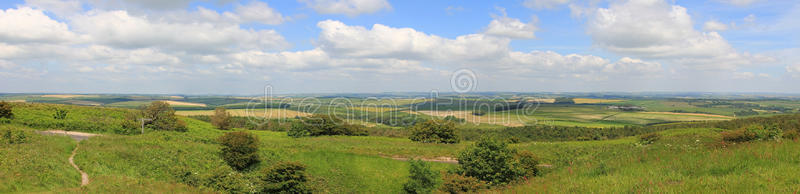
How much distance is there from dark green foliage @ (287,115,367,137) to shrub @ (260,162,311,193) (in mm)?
34512

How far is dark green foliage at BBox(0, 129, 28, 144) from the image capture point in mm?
23750

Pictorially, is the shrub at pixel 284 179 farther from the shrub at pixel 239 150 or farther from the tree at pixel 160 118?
the tree at pixel 160 118

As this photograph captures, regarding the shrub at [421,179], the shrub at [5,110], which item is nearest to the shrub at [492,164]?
the shrub at [421,179]

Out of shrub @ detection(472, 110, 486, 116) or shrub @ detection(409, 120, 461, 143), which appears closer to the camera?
shrub @ detection(409, 120, 461, 143)

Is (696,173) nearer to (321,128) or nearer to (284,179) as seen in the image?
(284,179)

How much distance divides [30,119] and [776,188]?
56505mm

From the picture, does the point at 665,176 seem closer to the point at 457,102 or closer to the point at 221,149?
the point at 221,149

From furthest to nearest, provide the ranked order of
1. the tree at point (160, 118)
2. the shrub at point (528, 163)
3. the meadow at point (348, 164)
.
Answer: the tree at point (160, 118), the shrub at point (528, 163), the meadow at point (348, 164)

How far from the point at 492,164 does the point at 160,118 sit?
146ft

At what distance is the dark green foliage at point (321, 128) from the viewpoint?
193 ft

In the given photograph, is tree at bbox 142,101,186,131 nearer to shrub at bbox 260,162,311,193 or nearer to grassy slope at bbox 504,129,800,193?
shrub at bbox 260,162,311,193

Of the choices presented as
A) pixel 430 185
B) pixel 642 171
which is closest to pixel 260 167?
pixel 430 185

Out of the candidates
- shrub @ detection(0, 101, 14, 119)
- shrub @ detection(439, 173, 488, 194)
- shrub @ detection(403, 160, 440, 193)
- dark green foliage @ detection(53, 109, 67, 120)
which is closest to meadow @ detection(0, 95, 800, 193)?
dark green foliage @ detection(53, 109, 67, 120)

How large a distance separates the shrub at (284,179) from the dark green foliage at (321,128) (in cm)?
3451
